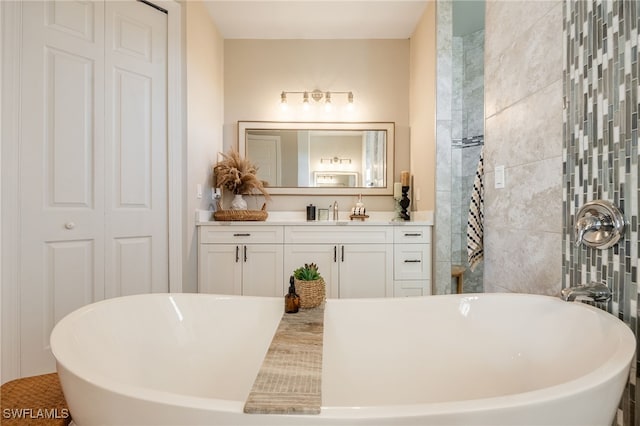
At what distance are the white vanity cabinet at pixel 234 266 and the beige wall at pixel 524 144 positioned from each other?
150cm

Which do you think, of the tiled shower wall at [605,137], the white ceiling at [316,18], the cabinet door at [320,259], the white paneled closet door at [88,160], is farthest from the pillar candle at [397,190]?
the white paneled closet door at [88,160]

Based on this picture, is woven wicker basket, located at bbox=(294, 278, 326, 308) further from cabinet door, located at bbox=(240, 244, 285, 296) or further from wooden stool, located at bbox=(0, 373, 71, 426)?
cabinet door, located at bbox=(240, 244, 285, 296)

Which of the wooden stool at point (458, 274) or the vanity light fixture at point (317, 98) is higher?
the vanity light fixture at point (317, 98)

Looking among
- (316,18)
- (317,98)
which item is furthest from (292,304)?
(316,18)

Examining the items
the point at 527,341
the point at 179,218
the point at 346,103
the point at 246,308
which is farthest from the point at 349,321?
the point at 346,103

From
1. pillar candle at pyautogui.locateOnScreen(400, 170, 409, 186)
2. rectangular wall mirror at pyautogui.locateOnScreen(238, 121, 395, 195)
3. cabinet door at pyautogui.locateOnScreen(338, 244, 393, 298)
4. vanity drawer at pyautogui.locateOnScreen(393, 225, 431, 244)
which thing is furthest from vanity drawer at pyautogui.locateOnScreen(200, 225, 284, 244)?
pillar candle at pyautogui.locateOnScreen(400, 170, 409, 186)

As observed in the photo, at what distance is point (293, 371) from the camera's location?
2.56 feet

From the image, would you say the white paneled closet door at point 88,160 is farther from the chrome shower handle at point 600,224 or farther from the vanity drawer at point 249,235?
the chrome shower handle at point 600,224

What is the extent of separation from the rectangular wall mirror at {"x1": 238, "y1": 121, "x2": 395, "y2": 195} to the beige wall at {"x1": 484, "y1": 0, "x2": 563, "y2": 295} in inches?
55.8

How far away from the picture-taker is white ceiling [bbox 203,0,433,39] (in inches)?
103

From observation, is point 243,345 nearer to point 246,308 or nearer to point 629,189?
point 246,308

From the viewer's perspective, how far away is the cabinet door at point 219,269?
250cm

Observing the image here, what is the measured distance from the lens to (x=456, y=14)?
2.78 m

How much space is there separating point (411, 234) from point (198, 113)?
1923mm
